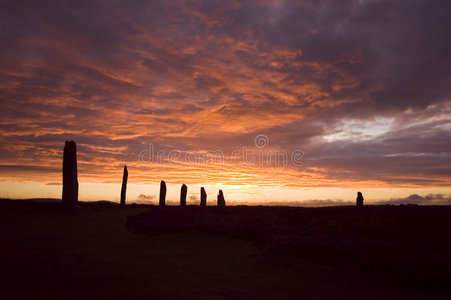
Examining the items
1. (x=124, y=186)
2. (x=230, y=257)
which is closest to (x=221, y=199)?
(x=124, y=186)

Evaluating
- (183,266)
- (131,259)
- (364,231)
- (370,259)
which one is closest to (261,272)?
(183,266)

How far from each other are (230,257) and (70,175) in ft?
65.0

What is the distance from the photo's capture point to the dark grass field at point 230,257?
9070 mm

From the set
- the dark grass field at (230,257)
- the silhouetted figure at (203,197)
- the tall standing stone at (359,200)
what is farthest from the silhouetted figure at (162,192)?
the tall standing stone at (359,200)

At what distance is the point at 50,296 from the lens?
7621 mm

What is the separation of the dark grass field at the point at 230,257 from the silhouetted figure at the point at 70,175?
17.0 feet

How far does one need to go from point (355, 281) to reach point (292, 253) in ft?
11.7

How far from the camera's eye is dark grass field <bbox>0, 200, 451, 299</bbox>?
9.07 metres

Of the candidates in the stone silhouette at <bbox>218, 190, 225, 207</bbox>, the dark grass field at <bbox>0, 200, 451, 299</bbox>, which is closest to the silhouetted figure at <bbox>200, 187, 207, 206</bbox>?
the stone silhouette at <bbox>218, 190, 225, 207</bbox>

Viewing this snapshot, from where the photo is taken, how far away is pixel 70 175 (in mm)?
28562

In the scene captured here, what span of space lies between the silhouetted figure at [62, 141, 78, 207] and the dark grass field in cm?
519

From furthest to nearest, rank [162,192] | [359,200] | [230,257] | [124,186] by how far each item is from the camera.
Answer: [162,192] < [124,186] < [359,200] < [230,257]

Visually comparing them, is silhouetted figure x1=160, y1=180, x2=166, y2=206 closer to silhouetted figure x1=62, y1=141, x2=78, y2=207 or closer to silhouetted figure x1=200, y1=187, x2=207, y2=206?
silhouetted figure x1=200, y1=187, x2=207, y2=206

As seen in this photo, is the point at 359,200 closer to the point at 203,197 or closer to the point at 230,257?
the point at 203,197
